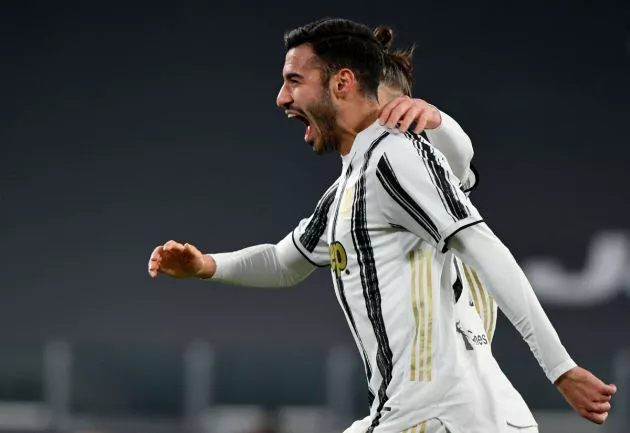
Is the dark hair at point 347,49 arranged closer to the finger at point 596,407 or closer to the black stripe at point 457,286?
the black stripe at point 457,286

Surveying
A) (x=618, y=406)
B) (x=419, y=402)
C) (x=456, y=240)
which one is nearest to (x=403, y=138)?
(x=456, y=240)

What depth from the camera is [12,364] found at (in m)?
9.49

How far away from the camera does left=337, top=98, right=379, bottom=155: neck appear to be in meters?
2.36

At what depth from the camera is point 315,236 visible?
260 cm

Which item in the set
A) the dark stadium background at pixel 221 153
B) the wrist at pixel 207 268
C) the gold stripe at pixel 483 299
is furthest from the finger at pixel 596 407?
the dark stadium background at pixel 221 153

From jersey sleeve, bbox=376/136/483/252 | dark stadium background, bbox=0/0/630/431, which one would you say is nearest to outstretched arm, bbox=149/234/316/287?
jersey sleeve, bbox=376/136/483/252

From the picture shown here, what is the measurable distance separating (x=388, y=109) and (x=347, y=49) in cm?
19

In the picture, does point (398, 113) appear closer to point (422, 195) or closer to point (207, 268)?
point (422, 195)

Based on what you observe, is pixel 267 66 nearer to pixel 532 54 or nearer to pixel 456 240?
pixel 532 54

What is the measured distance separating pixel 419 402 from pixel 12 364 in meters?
7.93

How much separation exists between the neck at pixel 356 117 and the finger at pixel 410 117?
11 cm

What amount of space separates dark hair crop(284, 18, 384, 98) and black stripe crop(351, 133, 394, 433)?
20 cm

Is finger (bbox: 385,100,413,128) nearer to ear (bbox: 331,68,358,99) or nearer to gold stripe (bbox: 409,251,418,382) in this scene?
ear (bbox: 331,68,358,99)

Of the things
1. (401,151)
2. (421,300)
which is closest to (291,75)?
(401,151)
